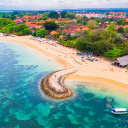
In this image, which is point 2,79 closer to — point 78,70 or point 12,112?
point 12,112

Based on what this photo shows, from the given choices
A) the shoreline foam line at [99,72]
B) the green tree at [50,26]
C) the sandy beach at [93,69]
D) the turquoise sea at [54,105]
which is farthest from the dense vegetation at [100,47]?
the green tree at [50,26]

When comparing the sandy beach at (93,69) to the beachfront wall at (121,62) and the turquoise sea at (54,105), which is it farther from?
the turquoise sea at (54,105)

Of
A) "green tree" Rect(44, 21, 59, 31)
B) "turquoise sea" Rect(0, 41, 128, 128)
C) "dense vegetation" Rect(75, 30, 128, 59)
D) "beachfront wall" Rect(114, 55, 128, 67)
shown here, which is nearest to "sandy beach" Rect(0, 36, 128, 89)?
"beachfront wall" Rect(114, 55, 128, 67)

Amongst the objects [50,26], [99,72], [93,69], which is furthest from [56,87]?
[50,26]

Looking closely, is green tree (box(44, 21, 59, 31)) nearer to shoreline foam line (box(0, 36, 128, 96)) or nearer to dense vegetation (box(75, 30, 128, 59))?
dense vegetation (box(75, 30, 128, 59))

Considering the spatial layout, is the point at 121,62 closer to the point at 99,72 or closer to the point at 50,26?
the point at 99,72

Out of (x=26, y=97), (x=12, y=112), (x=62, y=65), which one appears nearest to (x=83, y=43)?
(x=62, y=65)

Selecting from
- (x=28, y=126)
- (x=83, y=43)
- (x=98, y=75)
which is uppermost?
(x=83, y=43)
